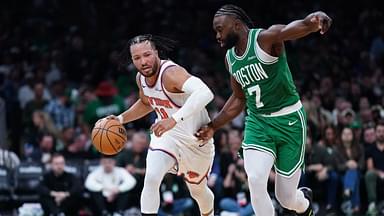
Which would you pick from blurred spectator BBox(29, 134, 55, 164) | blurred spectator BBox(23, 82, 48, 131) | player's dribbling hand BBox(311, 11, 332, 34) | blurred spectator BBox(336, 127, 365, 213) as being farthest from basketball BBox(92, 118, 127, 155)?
blurred spectator BBox(23, 82, 48, 131)

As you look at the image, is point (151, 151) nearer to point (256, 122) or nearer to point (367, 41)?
point (256, 122)

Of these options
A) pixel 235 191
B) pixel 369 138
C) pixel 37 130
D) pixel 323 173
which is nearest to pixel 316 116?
pixel 369 138

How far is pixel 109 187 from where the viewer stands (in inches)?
525

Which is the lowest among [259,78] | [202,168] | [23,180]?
[23,180]

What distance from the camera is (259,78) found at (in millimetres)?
8227

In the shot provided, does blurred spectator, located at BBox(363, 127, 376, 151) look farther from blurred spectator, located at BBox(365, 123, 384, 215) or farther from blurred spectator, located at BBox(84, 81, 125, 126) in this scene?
blurred spectator, located at BBox(84, 81, 125, 126)

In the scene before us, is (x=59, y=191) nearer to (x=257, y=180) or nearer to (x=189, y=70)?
(x=189, y=70)

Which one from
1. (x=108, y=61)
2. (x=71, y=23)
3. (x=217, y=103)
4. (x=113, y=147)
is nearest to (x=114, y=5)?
(x=71, y=23)

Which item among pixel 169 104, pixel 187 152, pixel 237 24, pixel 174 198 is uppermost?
pixel 237 24

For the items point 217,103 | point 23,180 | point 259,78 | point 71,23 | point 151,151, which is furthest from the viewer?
point 71,23

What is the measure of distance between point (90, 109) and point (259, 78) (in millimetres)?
7982

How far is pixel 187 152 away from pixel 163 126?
743mm

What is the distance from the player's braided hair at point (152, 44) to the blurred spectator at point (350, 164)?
5050 mm

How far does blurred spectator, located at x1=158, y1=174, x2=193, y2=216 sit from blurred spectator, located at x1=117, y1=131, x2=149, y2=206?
336 mm
